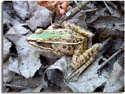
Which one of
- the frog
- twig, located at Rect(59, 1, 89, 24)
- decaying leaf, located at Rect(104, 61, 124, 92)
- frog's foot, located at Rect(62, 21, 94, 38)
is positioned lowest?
decaying leaf, located at Rect(104, 61, 124, 92)

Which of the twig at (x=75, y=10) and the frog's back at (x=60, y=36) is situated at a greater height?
the twig at (x=75, y=10)

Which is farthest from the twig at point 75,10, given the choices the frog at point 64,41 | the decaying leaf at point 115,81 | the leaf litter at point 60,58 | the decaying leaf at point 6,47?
the decaying leaf at point 115,81

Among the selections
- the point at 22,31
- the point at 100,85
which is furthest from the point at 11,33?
the point at 100,85

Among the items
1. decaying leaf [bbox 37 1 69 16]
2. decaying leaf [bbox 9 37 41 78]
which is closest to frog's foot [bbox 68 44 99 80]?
decaying leaf [bbox 9 37 41 78]

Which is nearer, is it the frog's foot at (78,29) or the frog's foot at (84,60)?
the frog's foot at (84,60)

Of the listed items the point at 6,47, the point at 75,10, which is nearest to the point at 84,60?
the point at 75,10

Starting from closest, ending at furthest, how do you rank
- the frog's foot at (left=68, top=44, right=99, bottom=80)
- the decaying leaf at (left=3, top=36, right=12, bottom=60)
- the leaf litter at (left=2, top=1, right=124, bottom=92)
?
the leaf litter at (left=2, top=1, right=124, bottom=92) < the frog's foot at (left=68, top=44, right=99, bottom=80) < the decaying leaf at (left=3, top=36, right=12, bottom=60)

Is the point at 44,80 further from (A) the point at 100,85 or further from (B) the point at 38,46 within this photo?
(A) the point at 100,85

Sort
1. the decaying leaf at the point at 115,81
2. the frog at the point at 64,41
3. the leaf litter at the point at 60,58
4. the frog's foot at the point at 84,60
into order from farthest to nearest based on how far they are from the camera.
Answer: the frog at the point at 64,41 < the frog's foot at the point at 84,60 < the leaf litter at the point at 60,58 < the decaying leaf at the point at 115,81

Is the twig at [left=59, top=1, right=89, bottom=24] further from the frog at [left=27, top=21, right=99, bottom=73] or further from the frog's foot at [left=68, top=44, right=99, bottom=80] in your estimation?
the frog's foot at [left=68, top=44, right=99, bottom=80]

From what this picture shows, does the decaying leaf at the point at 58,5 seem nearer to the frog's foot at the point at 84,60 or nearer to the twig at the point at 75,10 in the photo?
the twig at the point at 75,10
